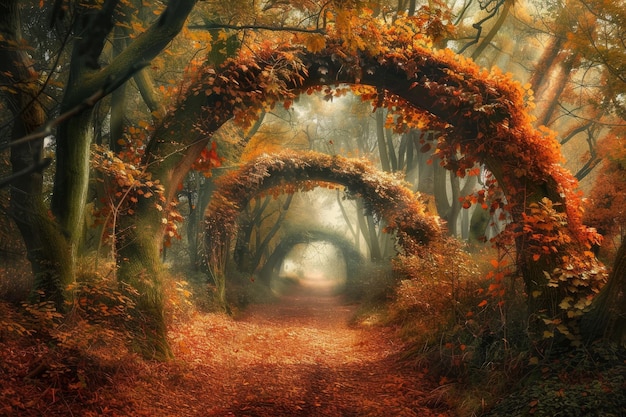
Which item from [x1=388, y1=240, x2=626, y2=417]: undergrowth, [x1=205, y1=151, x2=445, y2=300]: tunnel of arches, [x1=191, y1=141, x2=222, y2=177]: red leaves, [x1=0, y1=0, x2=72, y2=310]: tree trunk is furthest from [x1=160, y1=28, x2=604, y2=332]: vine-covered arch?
Answer: [x1=205, y1=151, x2=445, y2=300]: tunnel of arches

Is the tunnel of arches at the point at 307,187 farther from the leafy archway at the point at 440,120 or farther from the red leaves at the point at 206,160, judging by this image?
the leafy archway at the point at 440,120

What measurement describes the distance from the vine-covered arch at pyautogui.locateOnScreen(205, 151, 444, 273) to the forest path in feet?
10.6

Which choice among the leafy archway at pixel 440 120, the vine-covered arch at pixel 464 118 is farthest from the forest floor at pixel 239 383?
the vine-covered arch at pixel 464 118

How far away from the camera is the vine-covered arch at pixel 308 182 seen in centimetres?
1141

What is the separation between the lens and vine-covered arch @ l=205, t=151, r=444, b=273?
1141 cm

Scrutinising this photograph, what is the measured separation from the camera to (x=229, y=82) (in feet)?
20.0

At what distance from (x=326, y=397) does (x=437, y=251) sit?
5495mm

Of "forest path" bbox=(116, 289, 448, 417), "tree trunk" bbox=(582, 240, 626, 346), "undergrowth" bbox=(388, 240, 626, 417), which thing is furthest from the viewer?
"forest path" bbox=(116, 289, 448, 417)

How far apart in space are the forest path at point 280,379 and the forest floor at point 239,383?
0.5 inches

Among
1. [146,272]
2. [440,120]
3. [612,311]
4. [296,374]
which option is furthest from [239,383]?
[440,120]

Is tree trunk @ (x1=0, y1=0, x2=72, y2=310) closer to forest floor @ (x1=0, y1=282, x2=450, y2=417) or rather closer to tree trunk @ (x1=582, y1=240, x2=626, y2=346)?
forest floor @ (x1=0, y1=282, x2=450, y2=417)

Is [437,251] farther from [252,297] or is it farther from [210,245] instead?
[252,297]

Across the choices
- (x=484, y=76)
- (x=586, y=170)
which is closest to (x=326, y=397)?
(x=484, y=76)

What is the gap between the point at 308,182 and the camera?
41.6 ft
